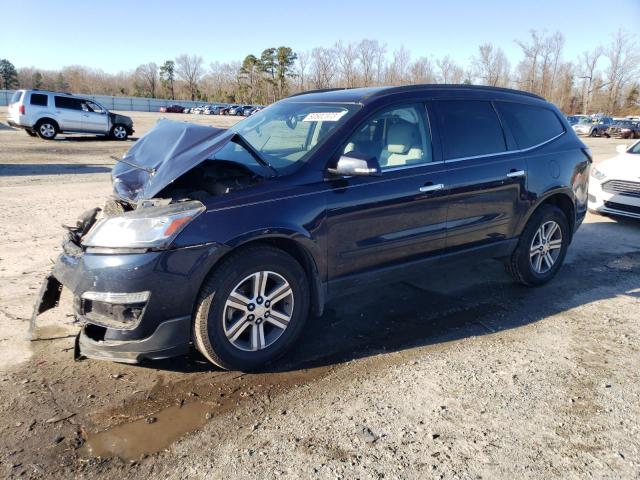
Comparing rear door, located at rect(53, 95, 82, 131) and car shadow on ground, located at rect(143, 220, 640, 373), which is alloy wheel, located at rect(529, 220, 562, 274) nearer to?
car shadow on ground, located at rect(143, 220, 640, 373)

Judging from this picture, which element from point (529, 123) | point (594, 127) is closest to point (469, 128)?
point (529, 123)

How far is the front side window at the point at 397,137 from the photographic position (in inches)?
156

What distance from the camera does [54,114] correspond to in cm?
2075

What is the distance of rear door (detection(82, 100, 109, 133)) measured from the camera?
70.6ft

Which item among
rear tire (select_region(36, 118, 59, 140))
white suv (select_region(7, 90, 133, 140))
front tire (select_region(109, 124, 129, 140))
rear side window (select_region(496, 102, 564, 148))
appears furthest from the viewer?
front tire (select_region(109, 124, 129, 140))

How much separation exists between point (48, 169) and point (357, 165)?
1165 cm

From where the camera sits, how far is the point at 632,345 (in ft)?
13.2

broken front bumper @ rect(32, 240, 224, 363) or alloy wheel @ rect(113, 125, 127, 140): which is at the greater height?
alloy wheel @ rect(113, 125, 127, 140)

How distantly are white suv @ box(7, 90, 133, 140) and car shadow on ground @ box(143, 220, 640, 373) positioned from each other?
20133 millimetres

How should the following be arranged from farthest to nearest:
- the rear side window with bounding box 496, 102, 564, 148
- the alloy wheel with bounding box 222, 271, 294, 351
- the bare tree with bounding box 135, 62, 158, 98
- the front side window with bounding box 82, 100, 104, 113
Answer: the bare tree with bounding box 135, 62, 158, 98 < the front side window with bounding box 82, 100, 104, 113 < the rear side window with bounding box 496, 102, 564, 148 < the alloy wheel with bounding box 222, 271, 294, 351

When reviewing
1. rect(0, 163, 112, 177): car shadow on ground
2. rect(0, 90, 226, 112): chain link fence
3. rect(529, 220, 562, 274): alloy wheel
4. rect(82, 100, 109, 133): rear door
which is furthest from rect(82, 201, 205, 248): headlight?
rect(0, 90, 226, 112): chain link fence

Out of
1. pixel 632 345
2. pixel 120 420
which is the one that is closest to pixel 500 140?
pixel 632 345

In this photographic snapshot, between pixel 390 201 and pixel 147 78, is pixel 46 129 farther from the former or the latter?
pixel 147 78

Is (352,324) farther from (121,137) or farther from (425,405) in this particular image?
(121,137)
